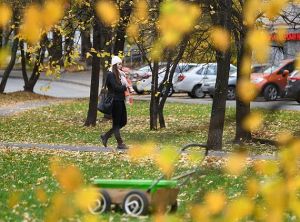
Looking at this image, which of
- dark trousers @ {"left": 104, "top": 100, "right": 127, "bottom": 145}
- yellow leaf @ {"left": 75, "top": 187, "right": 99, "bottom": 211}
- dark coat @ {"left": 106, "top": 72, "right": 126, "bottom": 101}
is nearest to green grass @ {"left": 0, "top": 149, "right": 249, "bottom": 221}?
dark trousers @ {"left": 104, "top": 100, "right": 127, "bottom": 145}

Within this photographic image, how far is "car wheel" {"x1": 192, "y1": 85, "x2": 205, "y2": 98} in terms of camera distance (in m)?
33.1

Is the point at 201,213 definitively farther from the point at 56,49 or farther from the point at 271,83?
the point at 56,49

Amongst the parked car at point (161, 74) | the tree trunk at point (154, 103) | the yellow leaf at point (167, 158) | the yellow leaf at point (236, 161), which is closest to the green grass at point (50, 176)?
the yellow leaf at point (236, 161)

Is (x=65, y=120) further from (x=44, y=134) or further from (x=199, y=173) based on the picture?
(x=199, y=173)

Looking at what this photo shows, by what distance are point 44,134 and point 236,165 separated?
46.7 ft

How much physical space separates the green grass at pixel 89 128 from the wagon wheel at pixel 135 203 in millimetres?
6049

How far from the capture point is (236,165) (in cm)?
407

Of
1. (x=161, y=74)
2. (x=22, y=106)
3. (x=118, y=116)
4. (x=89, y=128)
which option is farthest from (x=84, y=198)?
(x=22, y=106)

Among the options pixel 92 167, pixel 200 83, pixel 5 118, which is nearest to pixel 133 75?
pixel 5 118

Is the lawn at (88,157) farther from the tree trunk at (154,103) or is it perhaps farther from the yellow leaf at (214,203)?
the tree trunk at (154,103)

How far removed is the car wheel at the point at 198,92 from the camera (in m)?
33.1

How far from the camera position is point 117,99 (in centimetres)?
1299

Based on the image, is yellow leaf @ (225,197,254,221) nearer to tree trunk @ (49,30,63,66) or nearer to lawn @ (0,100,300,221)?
lawn @ (0,100,300,221)

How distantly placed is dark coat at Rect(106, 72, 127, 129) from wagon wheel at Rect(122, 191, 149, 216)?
6.15 m
